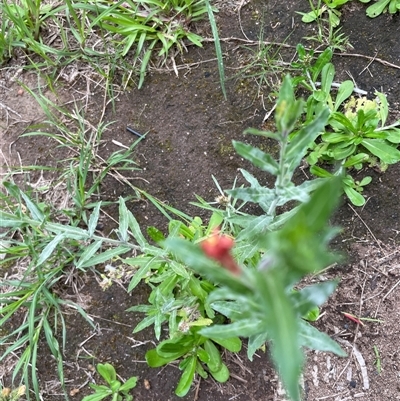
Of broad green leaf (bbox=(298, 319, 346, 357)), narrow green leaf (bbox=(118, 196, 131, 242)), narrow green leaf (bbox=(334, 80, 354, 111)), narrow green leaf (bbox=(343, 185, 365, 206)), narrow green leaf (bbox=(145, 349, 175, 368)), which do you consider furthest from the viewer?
narrow green leaf (bbox=(334, 80, 354, 111))

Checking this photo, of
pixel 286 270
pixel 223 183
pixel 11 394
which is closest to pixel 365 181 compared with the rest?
pixel 223 183

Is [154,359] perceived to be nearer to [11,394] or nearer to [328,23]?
[11,394]

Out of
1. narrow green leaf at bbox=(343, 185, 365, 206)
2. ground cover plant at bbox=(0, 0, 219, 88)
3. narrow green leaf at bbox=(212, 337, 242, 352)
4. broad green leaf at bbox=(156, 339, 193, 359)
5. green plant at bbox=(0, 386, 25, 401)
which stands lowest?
green plant at bbox=(0, 386, 25, 401)

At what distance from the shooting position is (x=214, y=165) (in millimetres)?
2363

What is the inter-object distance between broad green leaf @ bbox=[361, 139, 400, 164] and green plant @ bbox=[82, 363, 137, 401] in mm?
1457

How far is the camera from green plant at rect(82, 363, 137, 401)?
2.13 metres

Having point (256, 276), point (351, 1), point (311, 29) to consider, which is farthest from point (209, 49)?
point (256, 276)

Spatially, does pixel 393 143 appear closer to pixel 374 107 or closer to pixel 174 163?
pixel 374 107

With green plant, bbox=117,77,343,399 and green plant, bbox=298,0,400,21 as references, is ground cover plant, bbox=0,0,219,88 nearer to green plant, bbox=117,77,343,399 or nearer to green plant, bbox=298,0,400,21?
green plant, bbox=298,0,400,21

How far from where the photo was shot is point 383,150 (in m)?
→ 2.17

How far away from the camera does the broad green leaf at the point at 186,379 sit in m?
2.01

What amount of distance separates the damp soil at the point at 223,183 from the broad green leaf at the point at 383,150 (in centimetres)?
11

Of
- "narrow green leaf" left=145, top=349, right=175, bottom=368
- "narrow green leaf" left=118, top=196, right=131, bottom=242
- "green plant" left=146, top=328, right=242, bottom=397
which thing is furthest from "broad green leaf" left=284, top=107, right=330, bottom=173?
"narrow green leaf" left=145, top=349, right=175, bottom=368

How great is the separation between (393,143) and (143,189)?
119 cm
